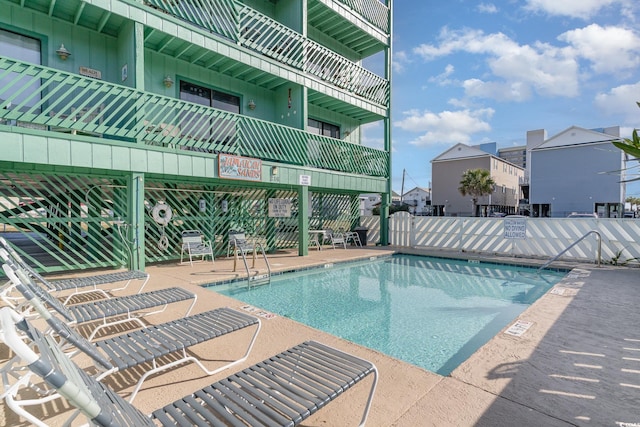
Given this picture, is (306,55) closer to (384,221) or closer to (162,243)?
(384,221)

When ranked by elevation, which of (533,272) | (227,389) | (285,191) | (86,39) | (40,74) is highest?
(86,39)

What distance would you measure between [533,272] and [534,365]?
7400mm

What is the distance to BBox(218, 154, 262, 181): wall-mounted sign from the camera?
8094 millimetres

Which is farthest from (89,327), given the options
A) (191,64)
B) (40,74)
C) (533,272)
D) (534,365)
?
(533,272)

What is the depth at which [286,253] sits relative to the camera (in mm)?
11055

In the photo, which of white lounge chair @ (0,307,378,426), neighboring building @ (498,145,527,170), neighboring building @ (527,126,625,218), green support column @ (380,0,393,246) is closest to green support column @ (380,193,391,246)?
green support column @ (380,0,393,246)

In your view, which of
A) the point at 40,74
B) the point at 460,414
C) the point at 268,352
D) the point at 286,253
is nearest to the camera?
the point at 460,414

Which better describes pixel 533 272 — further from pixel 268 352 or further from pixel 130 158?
pixel 130 158

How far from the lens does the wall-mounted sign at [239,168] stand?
26.6ft

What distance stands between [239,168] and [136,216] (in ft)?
8.91

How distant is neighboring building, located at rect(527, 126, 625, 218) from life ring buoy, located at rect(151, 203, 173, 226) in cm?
3661

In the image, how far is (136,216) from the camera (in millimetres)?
7023

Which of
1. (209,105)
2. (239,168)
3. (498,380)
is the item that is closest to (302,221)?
(239,168)

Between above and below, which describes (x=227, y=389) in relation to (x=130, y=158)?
below
